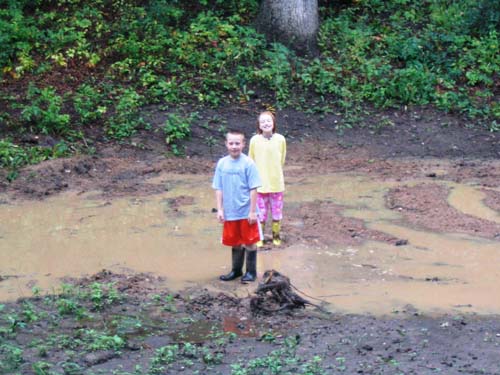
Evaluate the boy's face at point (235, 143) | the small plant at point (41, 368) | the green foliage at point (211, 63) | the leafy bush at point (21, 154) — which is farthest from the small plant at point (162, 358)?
the green foliage at point (211, 63)

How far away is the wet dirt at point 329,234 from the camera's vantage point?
7742mm

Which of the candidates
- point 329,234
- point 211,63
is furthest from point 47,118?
point 329,234

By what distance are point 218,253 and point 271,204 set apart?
899 mm

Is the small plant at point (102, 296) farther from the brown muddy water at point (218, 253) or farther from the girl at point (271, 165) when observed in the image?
the girl at point (271, 165)

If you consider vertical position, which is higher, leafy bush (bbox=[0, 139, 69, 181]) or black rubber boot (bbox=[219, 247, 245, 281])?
leafy bush (bbox=[0, 139, 69, 181])

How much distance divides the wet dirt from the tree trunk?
7.99ft

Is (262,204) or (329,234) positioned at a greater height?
(262,204)

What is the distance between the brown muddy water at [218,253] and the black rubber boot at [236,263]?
4.0 inches

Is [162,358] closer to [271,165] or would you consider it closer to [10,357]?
[10,357]

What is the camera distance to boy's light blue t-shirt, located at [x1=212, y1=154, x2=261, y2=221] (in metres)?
9.16

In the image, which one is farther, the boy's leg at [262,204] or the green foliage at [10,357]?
the boy's leg at [262,204]

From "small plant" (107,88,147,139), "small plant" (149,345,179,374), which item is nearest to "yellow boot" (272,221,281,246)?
"small plant" (149,345,179,374)

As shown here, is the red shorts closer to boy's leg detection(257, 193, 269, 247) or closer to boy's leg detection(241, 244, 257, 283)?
boy's leg detection(241, 244, 257, 283)

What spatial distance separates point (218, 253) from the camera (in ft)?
33.7
